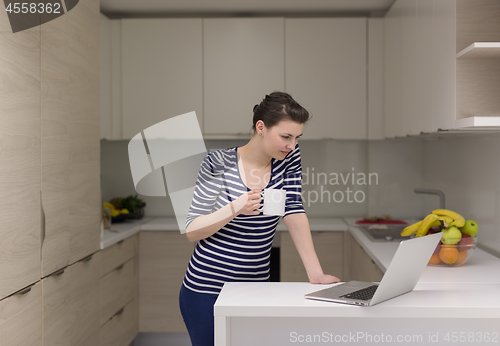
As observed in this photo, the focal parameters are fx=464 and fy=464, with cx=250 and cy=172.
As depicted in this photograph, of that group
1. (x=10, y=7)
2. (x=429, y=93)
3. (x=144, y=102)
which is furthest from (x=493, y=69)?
(x=144, y=102)

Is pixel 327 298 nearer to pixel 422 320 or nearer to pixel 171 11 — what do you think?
pixel 422 320

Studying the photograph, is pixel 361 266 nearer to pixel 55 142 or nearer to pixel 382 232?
pixel 382 232

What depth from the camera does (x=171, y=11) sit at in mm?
3262

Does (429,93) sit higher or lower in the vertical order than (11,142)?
higher

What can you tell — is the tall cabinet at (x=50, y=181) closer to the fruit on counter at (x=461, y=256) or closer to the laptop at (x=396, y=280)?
the laptop at (x=396, y=280)

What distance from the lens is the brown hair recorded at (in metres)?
1.50

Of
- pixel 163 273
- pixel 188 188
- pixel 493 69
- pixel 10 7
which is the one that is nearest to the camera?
pixel 10 7

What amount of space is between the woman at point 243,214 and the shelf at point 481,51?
63cm

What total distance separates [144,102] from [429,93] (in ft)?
6.25

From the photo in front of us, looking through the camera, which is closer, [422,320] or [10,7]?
[422,320]

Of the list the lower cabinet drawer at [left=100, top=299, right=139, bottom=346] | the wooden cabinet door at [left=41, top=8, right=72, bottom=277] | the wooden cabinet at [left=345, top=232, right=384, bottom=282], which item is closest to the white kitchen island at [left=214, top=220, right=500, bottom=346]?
the wooden cabinet at [left=345, top=232, right=384, bottom=282]

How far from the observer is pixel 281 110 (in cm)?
151

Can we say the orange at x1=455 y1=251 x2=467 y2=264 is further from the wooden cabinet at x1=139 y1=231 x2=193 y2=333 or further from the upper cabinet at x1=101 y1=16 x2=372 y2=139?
the wooden cabinet at x1=139 y1=231 x2=193 y2=333

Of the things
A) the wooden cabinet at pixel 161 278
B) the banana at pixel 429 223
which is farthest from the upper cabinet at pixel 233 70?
the banana at pixel 429 223
